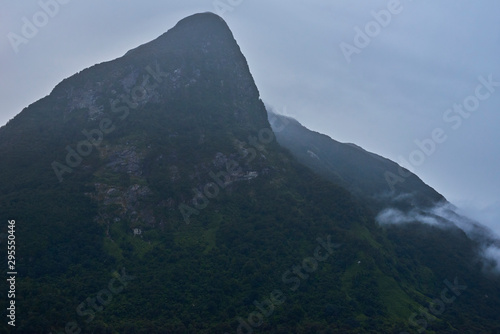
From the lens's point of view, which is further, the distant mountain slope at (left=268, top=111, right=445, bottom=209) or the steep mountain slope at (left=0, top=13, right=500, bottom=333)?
the distant mountain slope at (left=268, top=111, right=445, bottom=209)

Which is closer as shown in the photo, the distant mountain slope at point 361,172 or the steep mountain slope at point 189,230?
the steep mountain slope at point 189,230

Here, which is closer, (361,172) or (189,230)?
(189,230)

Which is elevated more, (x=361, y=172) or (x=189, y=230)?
(x=189, y=230)

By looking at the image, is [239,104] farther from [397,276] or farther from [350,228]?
[397,276]

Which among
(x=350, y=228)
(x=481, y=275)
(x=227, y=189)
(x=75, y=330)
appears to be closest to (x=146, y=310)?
(x=75, y=330)
